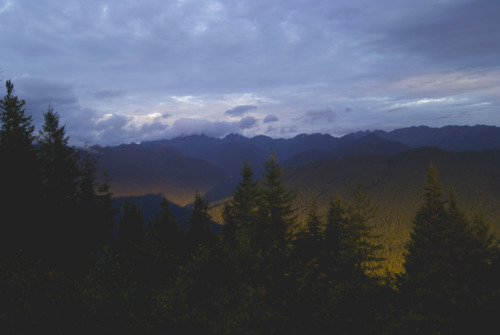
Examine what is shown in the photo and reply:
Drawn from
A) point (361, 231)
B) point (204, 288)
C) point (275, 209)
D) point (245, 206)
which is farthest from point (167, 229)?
point (204, 288)

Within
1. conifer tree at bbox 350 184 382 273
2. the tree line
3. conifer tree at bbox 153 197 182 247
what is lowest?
conifer tree at bbox 153 197 182 247

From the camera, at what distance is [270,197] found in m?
26.1

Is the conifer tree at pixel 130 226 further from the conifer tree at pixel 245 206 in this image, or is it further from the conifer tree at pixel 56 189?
the conifer tree at pixel 245 206

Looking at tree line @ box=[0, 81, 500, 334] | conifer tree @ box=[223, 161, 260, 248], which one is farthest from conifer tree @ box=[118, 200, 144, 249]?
conifer tree @ box=[223, 161, 260, 248]

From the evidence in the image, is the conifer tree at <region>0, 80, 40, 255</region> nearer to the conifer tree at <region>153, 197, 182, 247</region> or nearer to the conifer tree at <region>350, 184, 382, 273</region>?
the conifer tree at <region>153, 197, 182, 247</region>

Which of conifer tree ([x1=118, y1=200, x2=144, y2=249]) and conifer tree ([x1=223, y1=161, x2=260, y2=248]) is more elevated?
conifer tree ([x1=223, y1=161, x2=260, y2=248])

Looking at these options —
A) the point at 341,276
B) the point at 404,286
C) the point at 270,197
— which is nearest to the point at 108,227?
the point at 270,197

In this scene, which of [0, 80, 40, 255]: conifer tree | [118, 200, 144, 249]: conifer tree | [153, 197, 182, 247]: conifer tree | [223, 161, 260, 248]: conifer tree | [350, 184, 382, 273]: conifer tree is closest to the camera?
[0, 80, 40, 255]: conifer tree

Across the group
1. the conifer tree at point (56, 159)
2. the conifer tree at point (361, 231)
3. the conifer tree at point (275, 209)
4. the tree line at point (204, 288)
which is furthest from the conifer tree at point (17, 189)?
the conifer tree at point (361, 231)

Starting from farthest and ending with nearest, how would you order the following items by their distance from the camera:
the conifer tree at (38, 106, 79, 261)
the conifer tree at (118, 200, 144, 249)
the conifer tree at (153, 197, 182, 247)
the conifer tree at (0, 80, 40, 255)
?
the conifer tree at (118, 200, 144, 249)
the conifer tree at (153, 197, 182, 247)
the conifer tree at (38, 106, 79, 261)
the conifer tree at (0, 80, 40, 255)

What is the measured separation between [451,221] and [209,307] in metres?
26.9

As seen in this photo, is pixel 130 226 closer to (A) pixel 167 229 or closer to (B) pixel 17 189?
(A) pixel 167 229

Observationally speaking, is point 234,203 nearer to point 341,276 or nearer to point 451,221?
point 341,276

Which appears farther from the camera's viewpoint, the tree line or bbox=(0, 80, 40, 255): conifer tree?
bbox=(0, 80, 40, 255): conifer tree
